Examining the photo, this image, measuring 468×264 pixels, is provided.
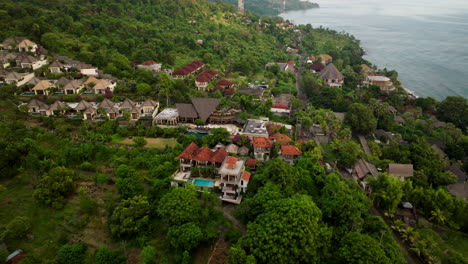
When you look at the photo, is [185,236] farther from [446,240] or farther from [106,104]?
[106,104]

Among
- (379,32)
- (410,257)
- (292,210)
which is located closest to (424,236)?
(410,257)

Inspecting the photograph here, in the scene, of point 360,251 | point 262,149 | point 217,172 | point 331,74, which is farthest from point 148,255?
point 331,74

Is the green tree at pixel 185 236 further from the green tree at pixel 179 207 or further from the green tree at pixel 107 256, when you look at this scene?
the green tree at pixel 107 256

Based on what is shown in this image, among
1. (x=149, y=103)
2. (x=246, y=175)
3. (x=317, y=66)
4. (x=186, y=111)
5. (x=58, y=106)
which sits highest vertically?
(x=58, y=106)

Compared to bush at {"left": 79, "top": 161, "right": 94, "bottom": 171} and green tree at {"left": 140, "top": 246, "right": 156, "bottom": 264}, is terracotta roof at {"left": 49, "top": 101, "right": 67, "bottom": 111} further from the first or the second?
green tree at {"left": 140, "top": 246, "right": 156, "bottom": 264}

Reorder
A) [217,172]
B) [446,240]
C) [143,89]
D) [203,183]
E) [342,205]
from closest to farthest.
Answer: [342,205] < [446,240] < [203,183] < [217,172] < [143,89]

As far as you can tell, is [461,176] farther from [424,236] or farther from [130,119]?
[130,119]

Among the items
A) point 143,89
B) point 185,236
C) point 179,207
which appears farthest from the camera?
point 143,89
